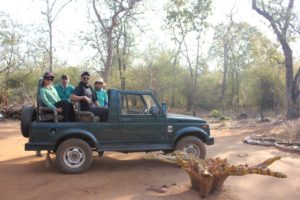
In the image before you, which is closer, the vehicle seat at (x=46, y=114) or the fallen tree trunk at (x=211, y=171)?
the fallen tree trunk at (x=211, y=171)

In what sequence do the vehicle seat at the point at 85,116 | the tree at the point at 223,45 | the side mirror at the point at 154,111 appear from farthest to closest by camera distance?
the tree at the point at 223,45 < the side mirror at the point at 154,111 < the vehicle seat at the point at 85,116

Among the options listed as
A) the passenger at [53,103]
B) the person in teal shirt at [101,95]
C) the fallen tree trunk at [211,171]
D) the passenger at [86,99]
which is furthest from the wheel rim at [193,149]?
the passenger at [53,103]

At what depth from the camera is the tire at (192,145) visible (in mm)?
8391

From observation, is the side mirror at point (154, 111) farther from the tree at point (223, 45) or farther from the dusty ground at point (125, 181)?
the tree at point (223, 45)

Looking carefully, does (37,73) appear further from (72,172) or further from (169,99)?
(72,172)

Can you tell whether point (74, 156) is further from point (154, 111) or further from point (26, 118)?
point (154, 111)

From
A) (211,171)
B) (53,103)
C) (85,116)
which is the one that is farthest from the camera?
(53,103)

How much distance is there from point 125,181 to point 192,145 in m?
1.99

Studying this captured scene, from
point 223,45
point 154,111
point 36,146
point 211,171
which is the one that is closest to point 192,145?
point 154,111

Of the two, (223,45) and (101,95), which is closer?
(101,95)

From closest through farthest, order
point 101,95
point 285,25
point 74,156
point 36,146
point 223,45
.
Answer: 1. point 36,146
2. point 74,156
3. point 101,95
4. point 285,25
5. point 223,45

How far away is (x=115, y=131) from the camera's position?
26.3 ft

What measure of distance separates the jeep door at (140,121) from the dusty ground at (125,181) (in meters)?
0.66

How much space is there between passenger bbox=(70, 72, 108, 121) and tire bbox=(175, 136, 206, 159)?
68.2 inches
